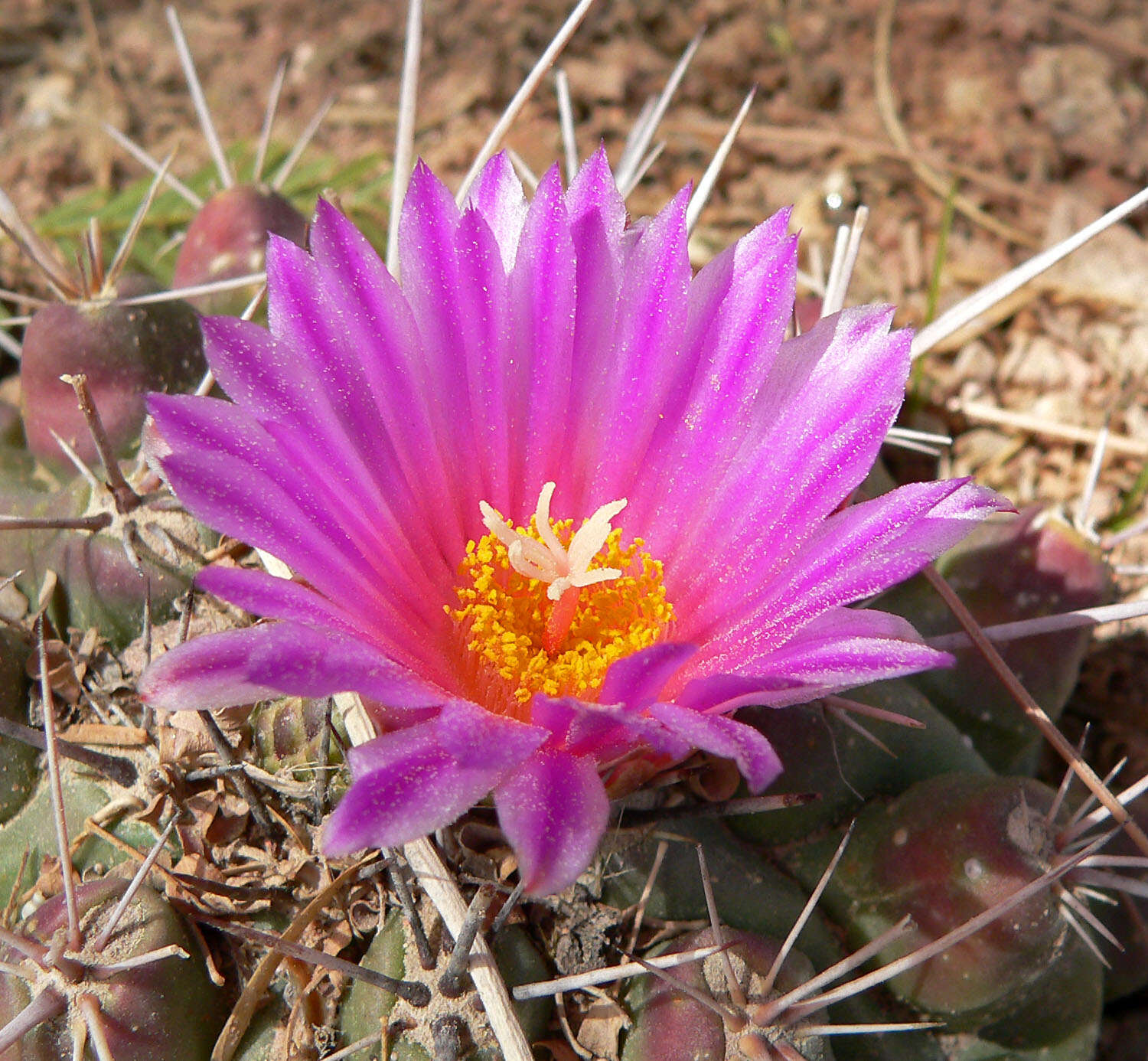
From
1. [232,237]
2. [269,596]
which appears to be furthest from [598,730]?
A: [232,237]

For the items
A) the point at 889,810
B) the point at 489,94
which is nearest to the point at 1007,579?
the point at 889,810

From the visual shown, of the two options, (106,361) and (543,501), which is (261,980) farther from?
(106,361)

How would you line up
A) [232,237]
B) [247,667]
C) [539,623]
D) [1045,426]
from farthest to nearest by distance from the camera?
1. [1045,426]
2. [232,237]
3. [539,623]
4. [247,667]

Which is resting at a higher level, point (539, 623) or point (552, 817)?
point (552, 817)

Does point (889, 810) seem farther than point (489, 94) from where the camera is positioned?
No

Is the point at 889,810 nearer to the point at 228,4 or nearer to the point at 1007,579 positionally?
the point at 1007,579

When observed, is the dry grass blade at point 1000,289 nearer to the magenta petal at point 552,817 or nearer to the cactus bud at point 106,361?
the magenta petal at point 552,817

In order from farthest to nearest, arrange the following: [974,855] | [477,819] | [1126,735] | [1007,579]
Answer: [1126,735]
[1007,579]
[974,855]
[477,819]

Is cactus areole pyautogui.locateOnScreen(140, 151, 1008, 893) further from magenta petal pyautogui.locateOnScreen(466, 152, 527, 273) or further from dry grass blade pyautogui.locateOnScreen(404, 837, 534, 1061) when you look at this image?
dry grass blade pyautogui.locateOnScreen(404, 837, 534, 1061)
